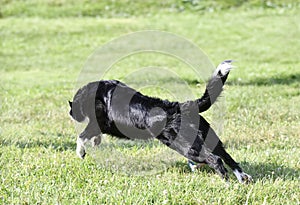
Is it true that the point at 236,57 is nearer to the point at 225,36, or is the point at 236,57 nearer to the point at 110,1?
the point at 225,36

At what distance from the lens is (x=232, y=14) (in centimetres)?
2350

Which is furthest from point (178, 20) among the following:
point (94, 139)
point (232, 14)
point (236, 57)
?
point (94, 139)

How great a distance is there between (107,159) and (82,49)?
43.9 feet

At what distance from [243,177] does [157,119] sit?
3.35 ft

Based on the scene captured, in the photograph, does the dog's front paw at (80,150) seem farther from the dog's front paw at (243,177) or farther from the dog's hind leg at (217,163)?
the dog's front paw at (243,177)

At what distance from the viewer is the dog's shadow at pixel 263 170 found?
17.9ft

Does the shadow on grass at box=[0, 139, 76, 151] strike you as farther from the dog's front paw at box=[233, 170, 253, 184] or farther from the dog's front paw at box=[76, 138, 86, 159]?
the dog's front paw at box=[233, 170, 253, 184]

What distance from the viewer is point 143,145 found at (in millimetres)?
6852

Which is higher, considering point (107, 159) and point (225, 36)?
point (107, 159)

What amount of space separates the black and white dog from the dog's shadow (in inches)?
14.2

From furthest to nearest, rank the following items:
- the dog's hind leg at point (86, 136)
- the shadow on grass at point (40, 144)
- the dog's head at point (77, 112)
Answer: the shadow on grass at point (40, 144) → the dog's head at point (77, 112) → the dog's hind leg at point (86, 136)

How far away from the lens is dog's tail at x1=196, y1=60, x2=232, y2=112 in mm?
5000

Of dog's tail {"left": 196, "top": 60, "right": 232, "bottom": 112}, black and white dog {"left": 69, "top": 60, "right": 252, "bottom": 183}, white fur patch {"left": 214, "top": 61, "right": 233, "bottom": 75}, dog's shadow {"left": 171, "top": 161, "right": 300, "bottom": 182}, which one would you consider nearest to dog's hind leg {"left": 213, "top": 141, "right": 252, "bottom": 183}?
black and white dog {"left": 69, "top": 60, "right": 252, "bottom": 183}

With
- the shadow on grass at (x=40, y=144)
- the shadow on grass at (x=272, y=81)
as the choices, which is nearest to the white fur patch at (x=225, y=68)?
the shadow on grass at (x=40, y=144)
